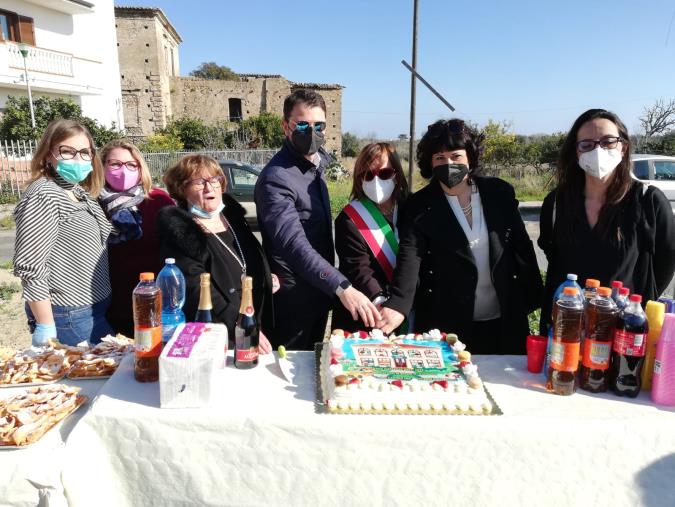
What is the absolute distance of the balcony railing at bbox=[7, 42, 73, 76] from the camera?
18922 mm

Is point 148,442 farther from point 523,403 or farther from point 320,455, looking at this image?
point 523,403

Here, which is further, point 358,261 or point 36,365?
point 358,261

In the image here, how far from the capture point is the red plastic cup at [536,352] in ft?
6.50

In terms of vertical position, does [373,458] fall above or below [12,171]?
below

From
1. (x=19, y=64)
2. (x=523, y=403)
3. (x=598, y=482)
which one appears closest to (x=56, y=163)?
(x=523, y=403)

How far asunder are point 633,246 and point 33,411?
2.56m

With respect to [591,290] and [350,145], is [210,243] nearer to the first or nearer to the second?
[591,290]

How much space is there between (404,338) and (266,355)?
0.62 meters

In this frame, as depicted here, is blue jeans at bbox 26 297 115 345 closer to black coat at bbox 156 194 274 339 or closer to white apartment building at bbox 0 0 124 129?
black coat at bbox 156 194 274 339

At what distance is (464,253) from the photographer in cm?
243

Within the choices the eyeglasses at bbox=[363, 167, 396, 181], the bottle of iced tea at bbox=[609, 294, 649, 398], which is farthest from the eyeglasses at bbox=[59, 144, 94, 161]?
the bottle of iced tea at bbox=[609, 294, 649, 398]

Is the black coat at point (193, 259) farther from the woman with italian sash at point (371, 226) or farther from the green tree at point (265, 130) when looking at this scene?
the green tree at point (265, 130)

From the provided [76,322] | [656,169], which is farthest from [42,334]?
[656,169]

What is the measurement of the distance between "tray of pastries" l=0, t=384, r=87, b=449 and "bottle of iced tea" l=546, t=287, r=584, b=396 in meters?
1.75
